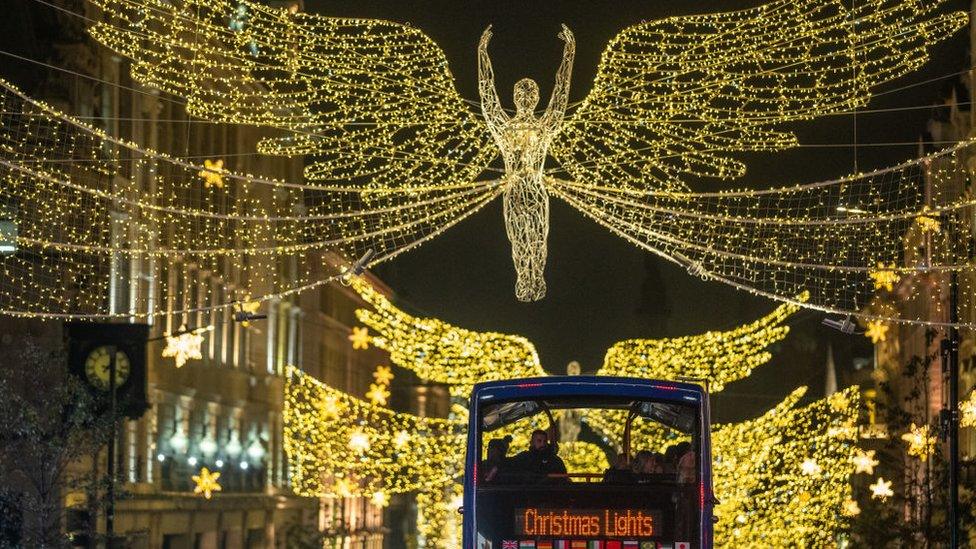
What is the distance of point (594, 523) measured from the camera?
1898 centimetres

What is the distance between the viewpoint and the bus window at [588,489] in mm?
18938

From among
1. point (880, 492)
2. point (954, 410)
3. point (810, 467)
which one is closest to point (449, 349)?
point (810, 467)

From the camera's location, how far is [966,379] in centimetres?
4875

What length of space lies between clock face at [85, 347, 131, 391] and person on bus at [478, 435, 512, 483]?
19.0 meters

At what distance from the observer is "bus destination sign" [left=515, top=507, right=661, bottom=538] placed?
18.9m

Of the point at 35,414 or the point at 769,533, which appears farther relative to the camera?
the point at 769,533

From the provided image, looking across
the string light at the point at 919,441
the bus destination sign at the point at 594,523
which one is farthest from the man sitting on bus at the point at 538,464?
the string light at the point at 919,441

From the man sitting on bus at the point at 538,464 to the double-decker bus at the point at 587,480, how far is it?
0.01 metres

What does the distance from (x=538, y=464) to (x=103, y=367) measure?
1992 centimetres

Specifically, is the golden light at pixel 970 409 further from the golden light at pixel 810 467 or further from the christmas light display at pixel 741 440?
the golden light at pixel 810 467

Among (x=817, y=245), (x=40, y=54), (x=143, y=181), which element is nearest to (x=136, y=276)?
(x=143, y=181)

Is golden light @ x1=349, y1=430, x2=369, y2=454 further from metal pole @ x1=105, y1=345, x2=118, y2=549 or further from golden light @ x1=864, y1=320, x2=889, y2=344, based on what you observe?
golden light @ x1=864, y1=320, x2=889, y2=344

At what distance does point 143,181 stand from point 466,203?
79.9 ft

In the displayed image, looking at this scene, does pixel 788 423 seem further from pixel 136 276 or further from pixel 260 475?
pixel 260 475
